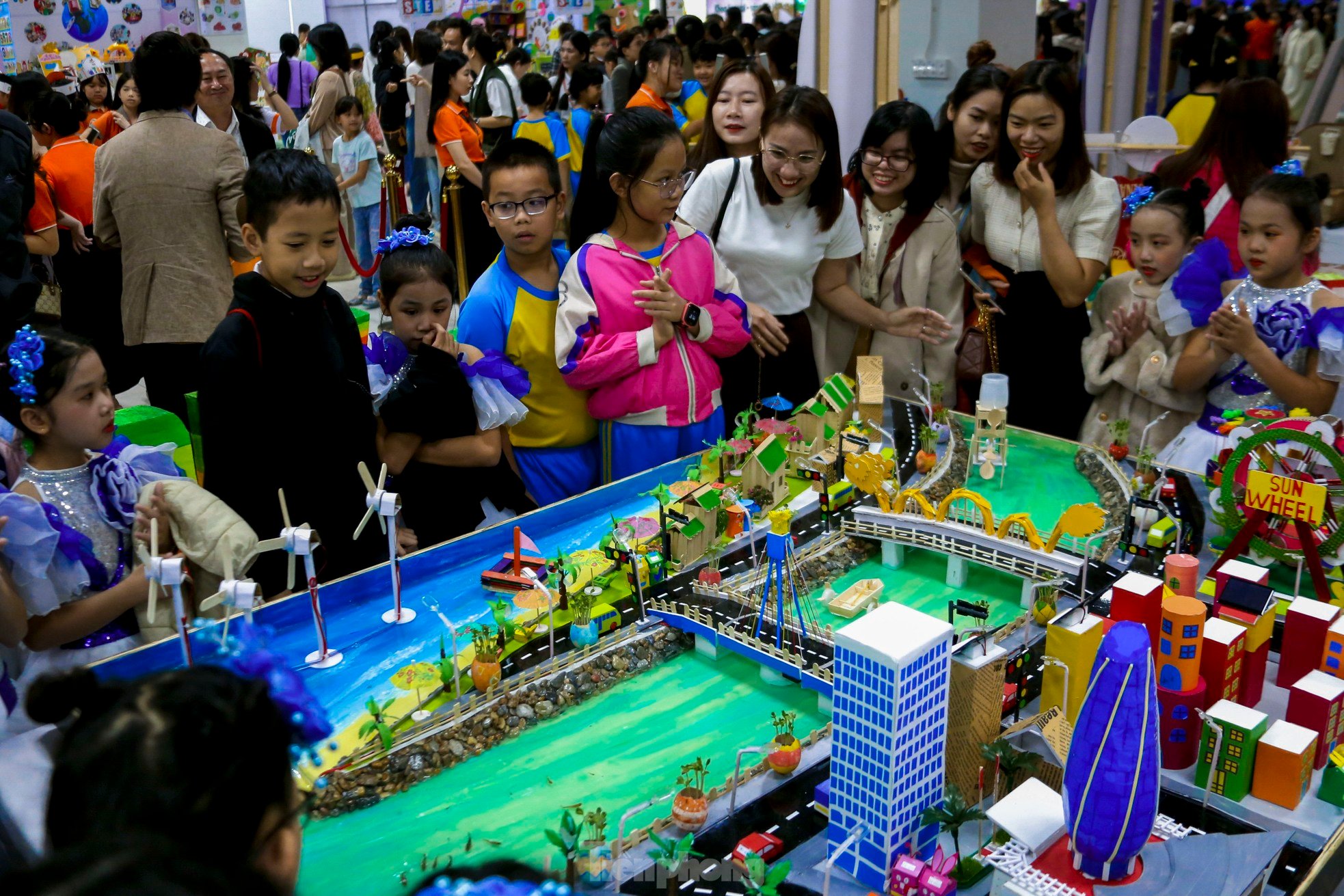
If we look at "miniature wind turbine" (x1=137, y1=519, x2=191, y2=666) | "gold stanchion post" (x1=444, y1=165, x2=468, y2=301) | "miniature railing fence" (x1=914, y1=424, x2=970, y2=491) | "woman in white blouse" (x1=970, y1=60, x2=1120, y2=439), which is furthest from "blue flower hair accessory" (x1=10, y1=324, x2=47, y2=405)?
"gold stanchion post" (x1=444, y1=165, x2=468, y2=301)

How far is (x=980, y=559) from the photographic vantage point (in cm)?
241

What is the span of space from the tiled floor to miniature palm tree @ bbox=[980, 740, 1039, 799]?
320 centimetres

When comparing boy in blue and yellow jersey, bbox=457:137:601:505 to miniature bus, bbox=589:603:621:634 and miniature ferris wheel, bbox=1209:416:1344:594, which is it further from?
miniature ferris wheel, bbox=1209:416:1344:594

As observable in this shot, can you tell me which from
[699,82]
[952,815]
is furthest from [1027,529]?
[699,82]

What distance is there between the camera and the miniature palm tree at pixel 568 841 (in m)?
1.54

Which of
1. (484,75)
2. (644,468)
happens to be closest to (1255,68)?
(484,75)

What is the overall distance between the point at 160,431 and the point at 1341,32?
936cm

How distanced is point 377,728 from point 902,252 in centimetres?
224

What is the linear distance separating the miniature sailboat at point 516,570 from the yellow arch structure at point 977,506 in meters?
0.89

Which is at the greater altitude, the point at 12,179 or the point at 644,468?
A: the point at 12,179

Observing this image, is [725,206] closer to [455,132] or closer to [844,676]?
[844,676]

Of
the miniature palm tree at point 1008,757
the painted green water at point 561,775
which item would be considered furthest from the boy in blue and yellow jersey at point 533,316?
the miniature palm tree at point 1008,757

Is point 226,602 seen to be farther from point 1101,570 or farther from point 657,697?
point 1101,570

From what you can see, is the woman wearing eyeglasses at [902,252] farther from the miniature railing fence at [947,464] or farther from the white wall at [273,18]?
the white wall at [273,18]
